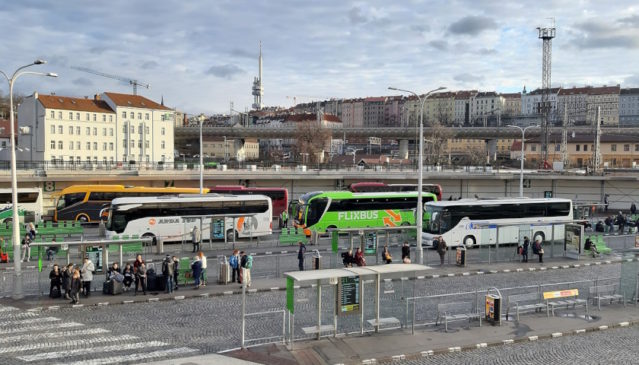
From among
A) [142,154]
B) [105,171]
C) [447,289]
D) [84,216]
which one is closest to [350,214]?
[447,289]

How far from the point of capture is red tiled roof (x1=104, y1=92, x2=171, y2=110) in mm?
88250

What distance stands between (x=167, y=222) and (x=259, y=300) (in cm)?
1429

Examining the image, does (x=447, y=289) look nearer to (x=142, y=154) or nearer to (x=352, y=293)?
(x=352, y=293)

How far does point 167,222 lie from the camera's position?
32.6 m

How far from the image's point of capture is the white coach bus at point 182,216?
31.8 metres

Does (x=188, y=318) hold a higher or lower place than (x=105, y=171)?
lower

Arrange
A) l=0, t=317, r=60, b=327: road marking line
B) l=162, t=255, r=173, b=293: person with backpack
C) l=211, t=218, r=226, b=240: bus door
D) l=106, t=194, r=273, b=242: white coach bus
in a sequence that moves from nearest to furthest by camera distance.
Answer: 1. l=0, t=317, r=60, b=327: road marking line
2. l=162, t=255, r=173, b=293: person with backpack
3. l=106, t=194, r=273, b=242: white coach bus
4. l=211, t=218, r=226, b=240: bus door

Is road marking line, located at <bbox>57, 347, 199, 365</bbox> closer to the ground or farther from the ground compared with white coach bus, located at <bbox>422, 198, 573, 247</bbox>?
closer to the ground

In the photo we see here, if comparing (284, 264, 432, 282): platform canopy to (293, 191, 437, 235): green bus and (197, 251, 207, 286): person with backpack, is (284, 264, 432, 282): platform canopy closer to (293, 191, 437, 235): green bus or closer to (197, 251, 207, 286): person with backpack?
(197, 251, 207, 286): person with backpack

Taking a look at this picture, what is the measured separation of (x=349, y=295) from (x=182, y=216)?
760 inches

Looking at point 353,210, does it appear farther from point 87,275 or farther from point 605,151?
point 605,151

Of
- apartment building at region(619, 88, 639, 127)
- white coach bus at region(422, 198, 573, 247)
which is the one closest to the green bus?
white coach bus at region(422, 198, 573, 247)

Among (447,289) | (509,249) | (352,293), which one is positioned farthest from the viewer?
(509,249)

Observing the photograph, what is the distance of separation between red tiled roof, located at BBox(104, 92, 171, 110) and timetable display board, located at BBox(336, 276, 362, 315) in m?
80.3
